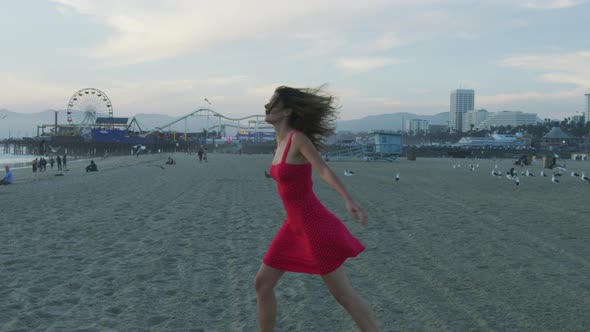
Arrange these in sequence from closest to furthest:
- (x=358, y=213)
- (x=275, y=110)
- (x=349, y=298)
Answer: (x=358, y=213)
(x=349, y=298)
(x=275, y=110)

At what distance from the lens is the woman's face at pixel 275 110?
9.46 ft

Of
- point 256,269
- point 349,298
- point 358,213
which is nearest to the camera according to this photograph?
point 358,213

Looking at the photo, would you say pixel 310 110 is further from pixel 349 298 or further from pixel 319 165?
pixel 349 298

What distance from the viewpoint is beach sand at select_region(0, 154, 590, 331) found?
393 cm

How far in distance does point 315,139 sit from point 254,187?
13584 mm

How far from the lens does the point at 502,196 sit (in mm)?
13969

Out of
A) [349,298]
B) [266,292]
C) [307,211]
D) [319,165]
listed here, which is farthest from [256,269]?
[319,165]

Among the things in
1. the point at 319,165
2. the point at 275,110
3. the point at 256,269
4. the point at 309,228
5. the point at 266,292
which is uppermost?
the point at 275,110

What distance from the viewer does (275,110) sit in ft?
9.49

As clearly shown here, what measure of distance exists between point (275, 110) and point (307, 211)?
0.62m

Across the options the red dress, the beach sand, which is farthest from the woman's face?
the beach sand

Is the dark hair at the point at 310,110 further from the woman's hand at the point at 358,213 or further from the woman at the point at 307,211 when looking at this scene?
the woman's hand at the point at 358,213

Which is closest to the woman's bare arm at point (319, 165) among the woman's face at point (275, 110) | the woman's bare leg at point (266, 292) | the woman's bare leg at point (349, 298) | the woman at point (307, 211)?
the woman at point (307, 211)

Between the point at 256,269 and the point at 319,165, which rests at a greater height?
the point at 319,165
